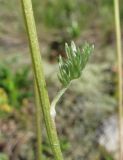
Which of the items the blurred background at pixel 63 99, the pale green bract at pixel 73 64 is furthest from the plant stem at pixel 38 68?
the blurred background at pixel 63 99

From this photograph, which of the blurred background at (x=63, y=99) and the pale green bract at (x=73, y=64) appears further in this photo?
the blurred background at (x=63, y=99)

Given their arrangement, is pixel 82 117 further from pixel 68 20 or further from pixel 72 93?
pixel 68 20

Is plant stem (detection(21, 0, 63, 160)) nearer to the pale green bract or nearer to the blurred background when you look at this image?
the pale green bract

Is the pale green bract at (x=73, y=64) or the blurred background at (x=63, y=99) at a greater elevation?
the pale green bract at (x=73, y=64)

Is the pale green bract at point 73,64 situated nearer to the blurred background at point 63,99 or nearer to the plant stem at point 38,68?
the plant stem at point 38,68

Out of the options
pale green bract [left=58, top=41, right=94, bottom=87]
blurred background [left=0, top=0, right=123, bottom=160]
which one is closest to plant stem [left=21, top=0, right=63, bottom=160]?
pale green bract [left=58, top=41, right=94, bottom=87]
